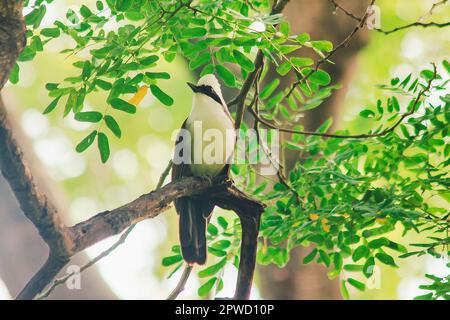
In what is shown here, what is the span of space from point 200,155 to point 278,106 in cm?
59

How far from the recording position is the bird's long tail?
10.6ft

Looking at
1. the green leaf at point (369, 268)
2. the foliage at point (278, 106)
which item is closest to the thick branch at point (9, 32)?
the foliage at point (278, 106)

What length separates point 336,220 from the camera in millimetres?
3043

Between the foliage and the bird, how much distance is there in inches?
6.4

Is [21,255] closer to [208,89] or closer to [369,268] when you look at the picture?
[208,89]

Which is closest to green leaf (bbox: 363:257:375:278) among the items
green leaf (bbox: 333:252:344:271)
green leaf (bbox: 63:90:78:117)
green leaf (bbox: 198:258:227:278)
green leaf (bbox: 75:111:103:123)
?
green leaf (bbox: 333:252:344:271)

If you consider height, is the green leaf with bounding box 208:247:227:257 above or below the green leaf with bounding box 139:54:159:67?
below

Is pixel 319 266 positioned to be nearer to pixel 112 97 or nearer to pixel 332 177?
pixel 332 177

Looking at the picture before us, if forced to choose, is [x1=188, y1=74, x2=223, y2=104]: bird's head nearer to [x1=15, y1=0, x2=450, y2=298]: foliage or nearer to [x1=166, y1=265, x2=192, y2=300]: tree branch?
[x1=15, y1=0, x2=450, y2=298]: foliage

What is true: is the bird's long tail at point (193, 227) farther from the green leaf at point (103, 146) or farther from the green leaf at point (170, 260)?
the green leaf at point (103, 146)

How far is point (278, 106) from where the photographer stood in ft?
12.1
